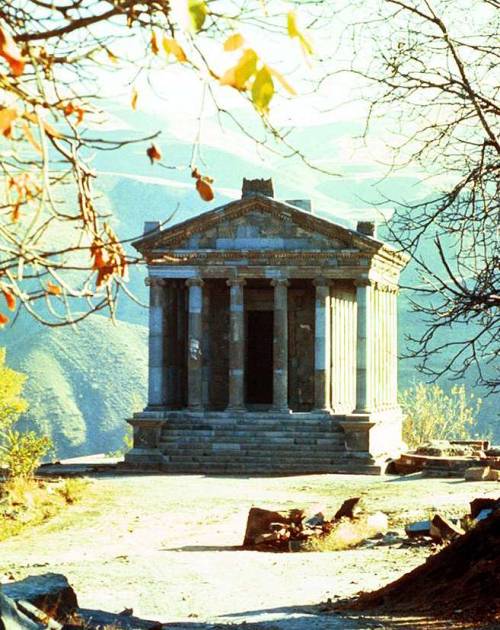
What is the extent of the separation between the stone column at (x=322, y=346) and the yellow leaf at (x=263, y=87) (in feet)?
111

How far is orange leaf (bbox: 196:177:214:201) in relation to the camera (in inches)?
231

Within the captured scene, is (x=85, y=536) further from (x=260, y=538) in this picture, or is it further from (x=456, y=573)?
(x=456, y=573)

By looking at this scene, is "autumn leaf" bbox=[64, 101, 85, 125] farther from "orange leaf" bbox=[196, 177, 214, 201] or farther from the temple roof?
the temple roof

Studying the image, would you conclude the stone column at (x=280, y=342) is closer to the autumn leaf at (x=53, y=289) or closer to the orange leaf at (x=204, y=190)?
the autumn leaf at (x=53, y=289)

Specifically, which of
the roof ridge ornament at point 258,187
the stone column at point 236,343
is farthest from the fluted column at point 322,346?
the roof ridge ornament at point 258,187

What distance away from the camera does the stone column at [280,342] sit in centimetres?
3838

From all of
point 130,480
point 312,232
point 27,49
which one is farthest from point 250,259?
point 27,49

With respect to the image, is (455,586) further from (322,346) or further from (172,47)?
(322,346)

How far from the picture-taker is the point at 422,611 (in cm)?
1323

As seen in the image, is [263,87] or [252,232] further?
[252,232]

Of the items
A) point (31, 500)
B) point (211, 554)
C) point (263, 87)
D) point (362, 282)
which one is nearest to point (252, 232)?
point (362, 282)

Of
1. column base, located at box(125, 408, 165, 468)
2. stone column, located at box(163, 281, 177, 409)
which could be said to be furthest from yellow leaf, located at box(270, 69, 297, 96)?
stone column, located at box(163, 281, 177, 409)

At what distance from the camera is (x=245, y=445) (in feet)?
119

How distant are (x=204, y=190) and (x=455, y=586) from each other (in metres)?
8.65
